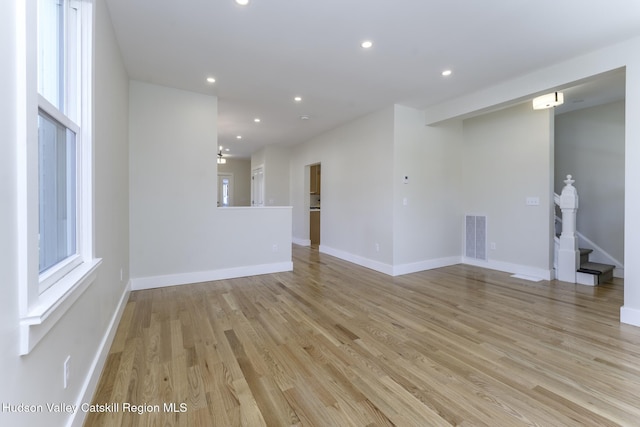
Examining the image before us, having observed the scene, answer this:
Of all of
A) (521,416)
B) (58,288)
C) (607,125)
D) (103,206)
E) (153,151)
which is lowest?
(521,416)

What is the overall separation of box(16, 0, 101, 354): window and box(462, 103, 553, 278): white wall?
524 cm

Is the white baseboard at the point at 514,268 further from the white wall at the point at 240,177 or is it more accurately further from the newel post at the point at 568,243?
the white wall at the point at 240,177

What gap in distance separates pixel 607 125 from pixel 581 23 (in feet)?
10.2

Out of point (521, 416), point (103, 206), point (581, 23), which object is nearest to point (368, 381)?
point (521, 416)

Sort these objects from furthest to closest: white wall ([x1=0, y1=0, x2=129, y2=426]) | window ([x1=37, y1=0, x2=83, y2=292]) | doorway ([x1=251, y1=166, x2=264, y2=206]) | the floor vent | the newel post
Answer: doorway ([x1=251, y1=166, x2=264, y2=206]) < the floor vent < the newel post < window ([x1=37, y1=0, x2=83, y2=292]) < white wall ([x1=0, y1=0, x2=129, y2=426])

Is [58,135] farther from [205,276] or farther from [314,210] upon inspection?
[314,210]

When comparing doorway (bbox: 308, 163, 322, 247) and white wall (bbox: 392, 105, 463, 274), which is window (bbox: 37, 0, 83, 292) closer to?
white wall (bbox: 392, 105, 463, 274)

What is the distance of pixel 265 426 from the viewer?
1.41 m

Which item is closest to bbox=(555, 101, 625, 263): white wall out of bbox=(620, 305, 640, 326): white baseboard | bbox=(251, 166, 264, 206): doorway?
bbox=(620, 305, 640, 326): white baseboard

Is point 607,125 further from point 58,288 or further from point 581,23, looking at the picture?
point 58,288

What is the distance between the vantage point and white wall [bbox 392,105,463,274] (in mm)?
4426

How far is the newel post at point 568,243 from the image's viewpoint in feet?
13.1

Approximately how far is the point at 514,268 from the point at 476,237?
30.0 inches

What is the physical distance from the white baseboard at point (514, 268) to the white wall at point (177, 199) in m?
3.84
